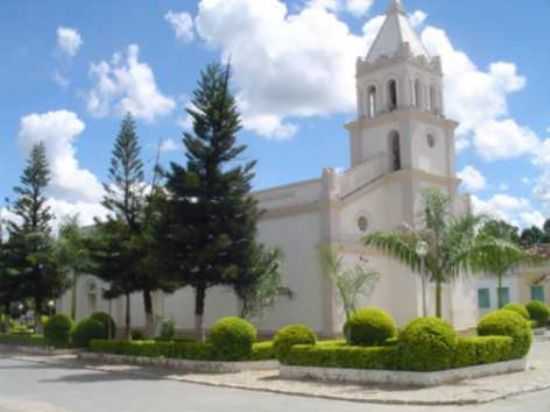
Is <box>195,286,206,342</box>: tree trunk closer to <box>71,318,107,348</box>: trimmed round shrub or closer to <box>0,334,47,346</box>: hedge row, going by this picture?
<box>71,318,107,348</box>: trimmed round shrub

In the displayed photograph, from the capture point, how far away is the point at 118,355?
83.9 feet

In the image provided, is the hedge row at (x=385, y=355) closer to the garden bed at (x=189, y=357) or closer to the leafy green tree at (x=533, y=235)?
the garden bed at (x=189, y=357)

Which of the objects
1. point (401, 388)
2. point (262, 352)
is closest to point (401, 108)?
point (262, 352)

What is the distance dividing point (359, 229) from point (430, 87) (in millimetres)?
8554

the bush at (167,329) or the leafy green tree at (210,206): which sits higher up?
the leafy green tree at (210,206)

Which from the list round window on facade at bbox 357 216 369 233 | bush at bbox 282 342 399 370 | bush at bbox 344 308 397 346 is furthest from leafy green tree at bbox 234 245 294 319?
bush at bbox 344 308 397 346

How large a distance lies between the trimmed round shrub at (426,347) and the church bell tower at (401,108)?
16642 mm

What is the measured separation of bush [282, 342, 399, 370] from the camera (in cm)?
1639

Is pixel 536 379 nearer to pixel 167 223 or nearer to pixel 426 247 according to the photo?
pixel 426 247

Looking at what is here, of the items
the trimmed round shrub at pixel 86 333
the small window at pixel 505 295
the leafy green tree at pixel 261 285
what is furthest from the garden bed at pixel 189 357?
the small window at pixel 505 295

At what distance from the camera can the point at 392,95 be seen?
3391 centimetres

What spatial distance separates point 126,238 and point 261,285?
6000 millimetres

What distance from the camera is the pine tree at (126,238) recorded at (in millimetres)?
27859

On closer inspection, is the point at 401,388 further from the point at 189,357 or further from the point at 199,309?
the point at 199,309
